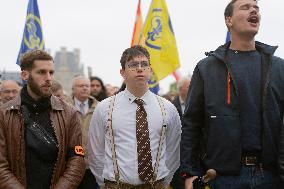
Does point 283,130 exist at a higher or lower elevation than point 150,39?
lower

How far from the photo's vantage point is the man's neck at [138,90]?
14.7ft

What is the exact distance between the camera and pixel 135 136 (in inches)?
171

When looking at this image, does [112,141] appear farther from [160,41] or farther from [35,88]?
[160,41]

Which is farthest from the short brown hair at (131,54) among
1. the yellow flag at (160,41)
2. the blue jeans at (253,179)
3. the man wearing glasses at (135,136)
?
the yellow flag at (160,41)

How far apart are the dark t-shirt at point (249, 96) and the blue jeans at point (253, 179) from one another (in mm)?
163

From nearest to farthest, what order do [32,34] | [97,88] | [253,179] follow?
[253,179], [97,88], [32,34]

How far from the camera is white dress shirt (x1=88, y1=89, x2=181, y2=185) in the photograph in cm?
430

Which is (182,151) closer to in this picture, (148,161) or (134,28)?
(148,161)

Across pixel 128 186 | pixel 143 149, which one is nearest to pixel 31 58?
pixel 143 149

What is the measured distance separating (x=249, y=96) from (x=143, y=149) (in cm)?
106

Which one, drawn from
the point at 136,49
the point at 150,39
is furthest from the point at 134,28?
the point at 136,49

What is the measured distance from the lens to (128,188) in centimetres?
427

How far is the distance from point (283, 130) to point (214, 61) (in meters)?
0.77

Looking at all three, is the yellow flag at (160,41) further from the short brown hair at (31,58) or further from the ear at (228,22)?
the ear at (228,22)
